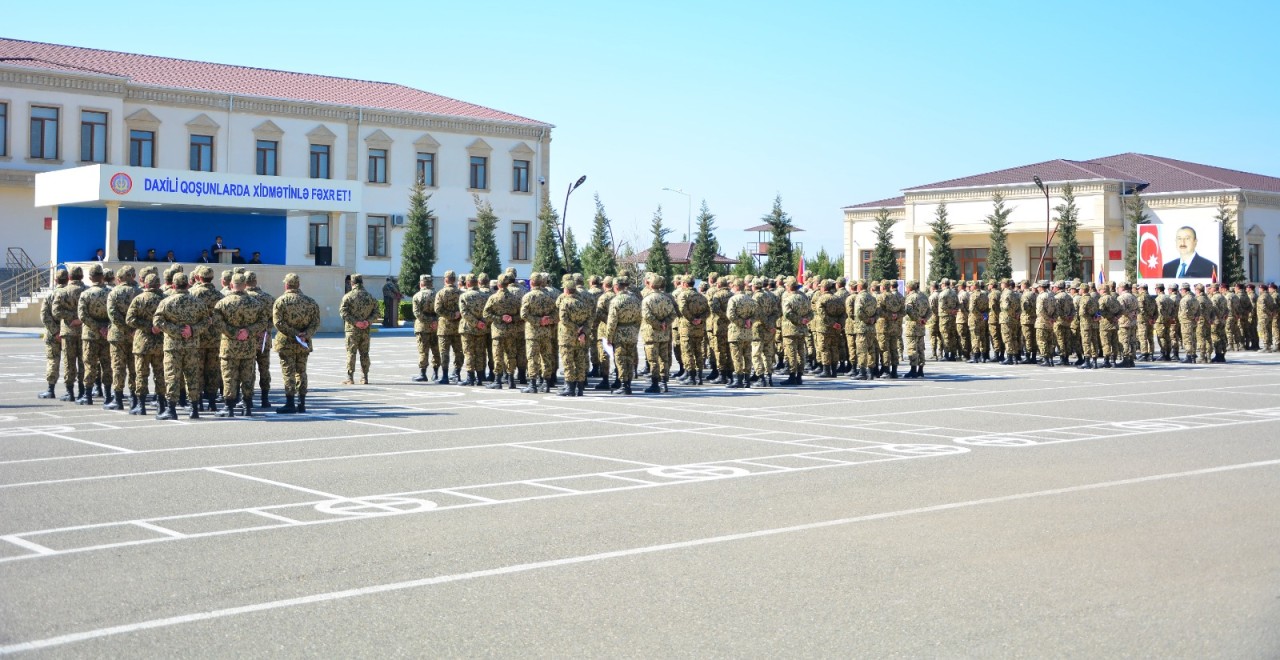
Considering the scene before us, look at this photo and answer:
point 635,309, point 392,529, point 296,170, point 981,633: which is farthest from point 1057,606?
point 296,170

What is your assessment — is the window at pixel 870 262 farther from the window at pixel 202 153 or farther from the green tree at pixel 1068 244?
the window at pixel 202 153

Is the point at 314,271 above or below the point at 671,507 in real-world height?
above

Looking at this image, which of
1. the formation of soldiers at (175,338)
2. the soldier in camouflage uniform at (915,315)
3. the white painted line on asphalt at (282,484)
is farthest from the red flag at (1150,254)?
the white painted line on asphalt at (282,484)

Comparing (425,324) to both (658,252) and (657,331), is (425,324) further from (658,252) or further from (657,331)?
(658,252)

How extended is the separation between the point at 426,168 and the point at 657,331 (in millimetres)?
42559

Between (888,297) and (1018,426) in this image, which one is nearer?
(1018,426)

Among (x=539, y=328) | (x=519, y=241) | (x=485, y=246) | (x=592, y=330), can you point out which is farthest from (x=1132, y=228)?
→ (x=539, y=328)

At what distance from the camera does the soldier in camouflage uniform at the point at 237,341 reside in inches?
658

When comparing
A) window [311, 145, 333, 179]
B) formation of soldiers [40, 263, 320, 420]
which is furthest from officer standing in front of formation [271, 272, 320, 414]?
window [311, 145, 333, 179]

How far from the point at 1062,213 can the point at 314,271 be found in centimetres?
3829

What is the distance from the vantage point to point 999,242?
65.9 metres

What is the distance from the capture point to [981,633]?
→ 20.9 ft

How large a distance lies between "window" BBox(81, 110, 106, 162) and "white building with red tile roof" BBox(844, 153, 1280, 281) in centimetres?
3987

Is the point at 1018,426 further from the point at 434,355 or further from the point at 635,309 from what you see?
the point at 434,355
